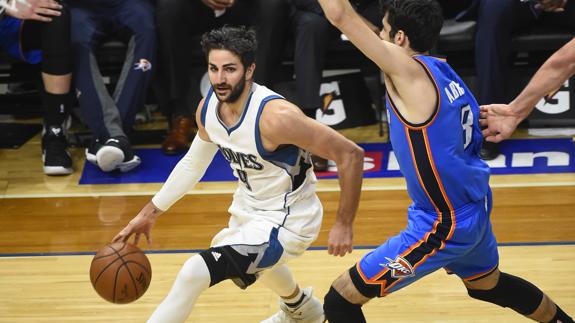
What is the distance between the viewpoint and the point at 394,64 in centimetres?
374

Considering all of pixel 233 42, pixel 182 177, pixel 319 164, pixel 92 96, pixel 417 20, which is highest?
pixel 417 20

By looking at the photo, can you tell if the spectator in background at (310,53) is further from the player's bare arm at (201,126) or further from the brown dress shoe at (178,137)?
the player's bare arm at (201,126)

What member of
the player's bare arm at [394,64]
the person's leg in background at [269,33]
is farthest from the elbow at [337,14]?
the person's leg in background at [269,33]

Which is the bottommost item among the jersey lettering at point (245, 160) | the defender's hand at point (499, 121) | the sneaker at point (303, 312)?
the sneaker at point (303, 312)

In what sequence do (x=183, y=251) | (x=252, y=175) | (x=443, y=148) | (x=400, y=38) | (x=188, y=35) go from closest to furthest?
1. (x=443, y=148)
2. (x=400, y=38)
3. (x=252, y=175)
4. (x=183, y=251)
5. (x=188, y=35)

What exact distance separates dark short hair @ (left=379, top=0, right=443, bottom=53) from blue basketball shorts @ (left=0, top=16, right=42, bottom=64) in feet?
13.4

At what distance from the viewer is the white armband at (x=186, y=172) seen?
4438 mm

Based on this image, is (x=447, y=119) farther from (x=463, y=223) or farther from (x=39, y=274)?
(x=39, y=274)

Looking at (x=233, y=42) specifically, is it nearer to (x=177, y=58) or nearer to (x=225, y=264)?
(x=225, y=264)

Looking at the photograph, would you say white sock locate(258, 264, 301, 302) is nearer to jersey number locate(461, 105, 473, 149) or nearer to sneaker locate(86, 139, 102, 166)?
jersey number locate(461, 105, 473, 149)

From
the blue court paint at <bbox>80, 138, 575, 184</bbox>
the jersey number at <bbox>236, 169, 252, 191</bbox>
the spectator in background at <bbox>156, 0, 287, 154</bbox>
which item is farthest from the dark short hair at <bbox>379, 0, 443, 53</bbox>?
the spectator in background at <bbox>156, 0, 287, 154</bbox>

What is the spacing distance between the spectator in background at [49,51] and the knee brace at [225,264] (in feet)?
11.2

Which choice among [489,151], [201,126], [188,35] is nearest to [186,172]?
[201,126]

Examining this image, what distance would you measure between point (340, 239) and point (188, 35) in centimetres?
380
